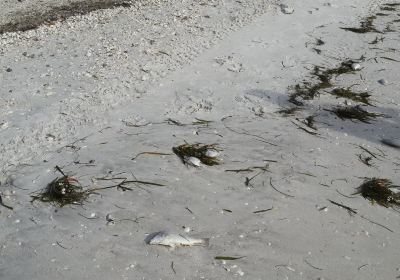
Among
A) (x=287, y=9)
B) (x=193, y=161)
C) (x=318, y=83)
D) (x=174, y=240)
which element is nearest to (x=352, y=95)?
(x=318, y=83)

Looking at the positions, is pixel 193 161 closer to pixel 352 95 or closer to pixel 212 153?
pixel 212 153

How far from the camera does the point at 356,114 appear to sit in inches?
201

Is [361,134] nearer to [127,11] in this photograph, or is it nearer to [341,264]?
[341,264]

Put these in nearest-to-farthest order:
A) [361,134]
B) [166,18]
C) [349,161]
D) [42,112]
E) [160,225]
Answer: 1. [160,225]
2. [349,161]
3. [361,134]
4. [42,112]
5. [166,18]

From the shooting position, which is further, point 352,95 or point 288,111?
point 352,95

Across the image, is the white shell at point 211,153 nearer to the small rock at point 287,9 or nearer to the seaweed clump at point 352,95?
the seaweed clump at point 352,95

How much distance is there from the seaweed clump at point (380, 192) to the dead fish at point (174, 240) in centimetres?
168

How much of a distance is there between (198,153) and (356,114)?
7.02ft

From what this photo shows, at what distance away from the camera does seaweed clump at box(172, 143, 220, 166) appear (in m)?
4.36

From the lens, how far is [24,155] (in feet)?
14.6

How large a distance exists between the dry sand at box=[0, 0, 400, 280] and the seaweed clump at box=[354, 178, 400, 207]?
0.30 feet

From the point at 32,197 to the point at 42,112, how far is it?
60.0 inches

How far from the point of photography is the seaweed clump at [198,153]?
172 inches

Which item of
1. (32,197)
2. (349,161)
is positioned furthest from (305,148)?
(32,197)
